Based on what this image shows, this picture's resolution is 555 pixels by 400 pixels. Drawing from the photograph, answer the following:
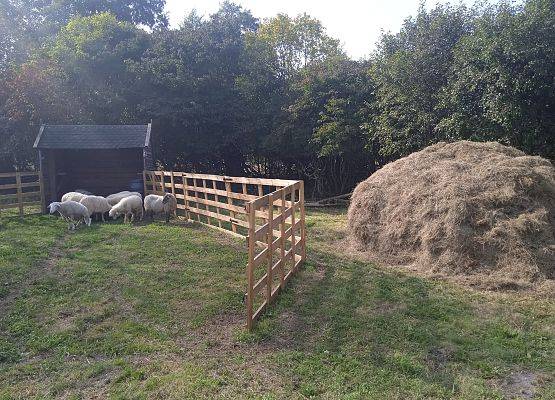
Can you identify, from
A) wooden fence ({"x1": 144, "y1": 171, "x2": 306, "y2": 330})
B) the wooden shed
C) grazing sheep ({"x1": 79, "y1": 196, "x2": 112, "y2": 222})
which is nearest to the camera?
wooden fence ({"x1": 144, "y1": 171, "x2": 306, "y2": 330})

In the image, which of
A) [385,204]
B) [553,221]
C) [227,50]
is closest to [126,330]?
[385,204]

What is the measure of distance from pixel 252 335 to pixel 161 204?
27.6 feet

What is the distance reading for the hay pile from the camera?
7.46m

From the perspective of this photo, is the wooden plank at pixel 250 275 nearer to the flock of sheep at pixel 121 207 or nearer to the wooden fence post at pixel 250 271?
the wooden fence post at pixel 250 271

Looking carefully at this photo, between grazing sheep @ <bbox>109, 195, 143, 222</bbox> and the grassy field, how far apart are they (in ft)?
13.7

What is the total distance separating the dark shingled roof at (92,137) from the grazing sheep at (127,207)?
10.1ft

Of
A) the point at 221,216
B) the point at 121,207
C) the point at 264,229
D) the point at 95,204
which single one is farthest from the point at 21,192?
the point at 264,229

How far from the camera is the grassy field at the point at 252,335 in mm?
4195

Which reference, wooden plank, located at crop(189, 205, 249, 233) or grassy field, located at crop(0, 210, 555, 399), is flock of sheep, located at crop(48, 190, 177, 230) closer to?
wooden plank, located at crop(189, 205, 249, 233)

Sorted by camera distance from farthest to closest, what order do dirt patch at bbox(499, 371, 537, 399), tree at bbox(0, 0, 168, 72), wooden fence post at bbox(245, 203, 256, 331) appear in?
tree at bbox(0, 0, 168, 72) → wooden fence post at bbox(245, 203, 256, 331) → dirt patch at bbox(499, 371, 537, 399)

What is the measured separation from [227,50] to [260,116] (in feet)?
12.8

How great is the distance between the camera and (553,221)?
8250 millimetres

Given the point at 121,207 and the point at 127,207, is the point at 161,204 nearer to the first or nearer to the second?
the point at 127,207

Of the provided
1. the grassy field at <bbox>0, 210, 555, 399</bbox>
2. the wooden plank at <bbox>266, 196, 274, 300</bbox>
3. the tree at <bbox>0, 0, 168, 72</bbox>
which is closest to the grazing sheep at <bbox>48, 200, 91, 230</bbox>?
Result: the grassy field at <bbox>0, 210, 555, 399</bbox>
